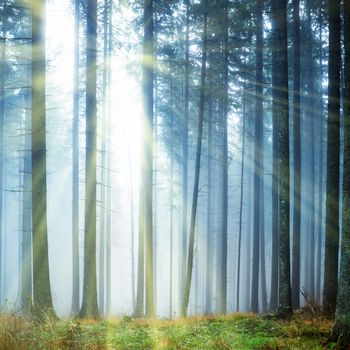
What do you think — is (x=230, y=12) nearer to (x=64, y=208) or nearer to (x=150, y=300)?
(x=150, y=300)

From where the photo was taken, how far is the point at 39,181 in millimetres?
9281

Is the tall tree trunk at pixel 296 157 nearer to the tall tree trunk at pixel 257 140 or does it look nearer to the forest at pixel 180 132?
the forest at pixel 180 132

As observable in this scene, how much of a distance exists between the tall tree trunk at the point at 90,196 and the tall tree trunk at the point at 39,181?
2.33 metres

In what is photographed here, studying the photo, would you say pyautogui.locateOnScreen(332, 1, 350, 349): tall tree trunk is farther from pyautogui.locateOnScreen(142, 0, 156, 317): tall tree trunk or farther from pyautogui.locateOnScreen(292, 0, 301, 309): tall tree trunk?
pyautogui.locateOnScreen(292, 0, 301, 309): tall tree trunk

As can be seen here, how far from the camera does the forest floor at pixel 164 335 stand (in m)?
5.98

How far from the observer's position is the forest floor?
598 cm

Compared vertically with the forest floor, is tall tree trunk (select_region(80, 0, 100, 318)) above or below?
above

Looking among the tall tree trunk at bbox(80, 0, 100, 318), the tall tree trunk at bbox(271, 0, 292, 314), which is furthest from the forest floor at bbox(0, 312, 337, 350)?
the tall tree trunk at bbox(80, 0, 100, 318)

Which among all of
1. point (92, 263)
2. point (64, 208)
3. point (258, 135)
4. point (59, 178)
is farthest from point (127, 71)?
point (64, 208)

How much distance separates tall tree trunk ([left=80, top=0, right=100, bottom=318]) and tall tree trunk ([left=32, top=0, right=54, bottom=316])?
2.33 m

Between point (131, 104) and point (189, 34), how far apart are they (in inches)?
216

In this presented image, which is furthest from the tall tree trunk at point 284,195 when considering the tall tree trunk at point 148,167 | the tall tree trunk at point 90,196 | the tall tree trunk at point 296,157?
the tall tree trunk at point 90,196

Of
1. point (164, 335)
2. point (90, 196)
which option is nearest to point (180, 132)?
point (90, 196)

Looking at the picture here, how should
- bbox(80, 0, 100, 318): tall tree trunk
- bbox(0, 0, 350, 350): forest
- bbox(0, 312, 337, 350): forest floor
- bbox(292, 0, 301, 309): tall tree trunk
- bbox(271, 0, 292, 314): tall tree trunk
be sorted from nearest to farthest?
bbox(0, 312, 337, 350): forest floor, bbox(0, 0, 350, 350): forest, bbox(271, 0, 292, 314): tall tree trunk, bbox(80, 0, 100, 318): tall tree trunk, bbox(292, 0, 301, 309): tall tree trunk
